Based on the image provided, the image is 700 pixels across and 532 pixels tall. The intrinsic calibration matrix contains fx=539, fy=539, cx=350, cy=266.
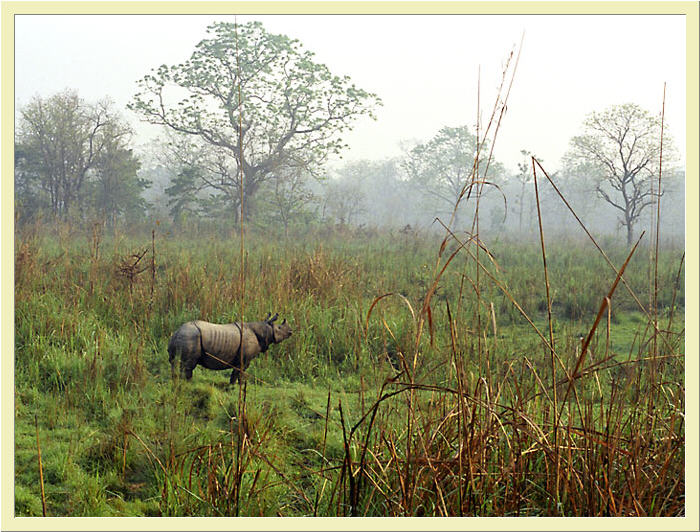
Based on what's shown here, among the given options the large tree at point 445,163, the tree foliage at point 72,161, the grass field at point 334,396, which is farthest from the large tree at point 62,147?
the large tree at point 445,163

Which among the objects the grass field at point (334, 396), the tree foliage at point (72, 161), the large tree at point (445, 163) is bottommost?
the grass field at point (334, 396)

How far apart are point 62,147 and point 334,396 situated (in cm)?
615

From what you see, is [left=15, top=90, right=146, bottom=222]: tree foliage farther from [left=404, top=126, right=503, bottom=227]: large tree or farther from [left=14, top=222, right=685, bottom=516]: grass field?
[left=404, top=126, right=503, bottom=227]: large tree

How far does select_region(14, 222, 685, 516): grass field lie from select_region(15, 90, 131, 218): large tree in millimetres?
1163

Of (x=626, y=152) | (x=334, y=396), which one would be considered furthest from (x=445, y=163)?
(x=334, y=396)

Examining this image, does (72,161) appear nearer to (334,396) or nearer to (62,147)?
(62,147)

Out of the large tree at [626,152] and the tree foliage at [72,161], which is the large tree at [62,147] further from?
the large tree at [626,152]

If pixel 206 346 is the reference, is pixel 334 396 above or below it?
below

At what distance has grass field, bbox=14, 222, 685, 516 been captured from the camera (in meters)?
1.54

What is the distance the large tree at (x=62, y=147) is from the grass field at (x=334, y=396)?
1.16 metres

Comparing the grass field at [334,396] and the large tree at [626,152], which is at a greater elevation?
the large tree at [626,152]

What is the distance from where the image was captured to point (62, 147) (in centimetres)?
725

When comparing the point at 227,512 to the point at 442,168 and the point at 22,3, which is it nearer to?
the point at 22,3

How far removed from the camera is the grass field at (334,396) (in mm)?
1537
